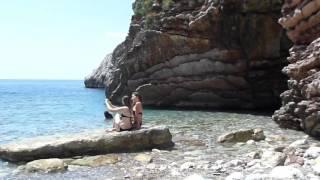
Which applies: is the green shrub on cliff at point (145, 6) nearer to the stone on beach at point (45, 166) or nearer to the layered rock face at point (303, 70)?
the layered rock face at point (303, 70)

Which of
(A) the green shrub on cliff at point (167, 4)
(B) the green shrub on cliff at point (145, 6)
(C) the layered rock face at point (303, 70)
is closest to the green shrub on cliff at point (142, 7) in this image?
(B) the green shrub on cliff at point (145, 6)

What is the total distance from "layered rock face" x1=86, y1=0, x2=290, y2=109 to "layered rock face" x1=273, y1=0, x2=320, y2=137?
13.9 metres

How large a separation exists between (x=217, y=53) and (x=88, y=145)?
81.5 feet

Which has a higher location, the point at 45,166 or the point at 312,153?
the point at 312,153

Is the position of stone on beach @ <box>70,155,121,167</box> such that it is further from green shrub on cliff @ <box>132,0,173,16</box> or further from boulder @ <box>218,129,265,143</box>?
green shrub on cliff @ <box>132,0,173,16</box>

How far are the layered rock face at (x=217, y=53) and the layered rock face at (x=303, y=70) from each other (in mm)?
13859

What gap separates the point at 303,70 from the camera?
21828 millimetres

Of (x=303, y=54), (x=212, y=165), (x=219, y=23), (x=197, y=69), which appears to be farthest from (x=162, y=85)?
(x=212, y=165)

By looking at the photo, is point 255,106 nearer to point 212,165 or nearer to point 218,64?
point 218,64

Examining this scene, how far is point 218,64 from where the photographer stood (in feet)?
132

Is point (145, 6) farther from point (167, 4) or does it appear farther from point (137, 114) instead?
point (137, 114)

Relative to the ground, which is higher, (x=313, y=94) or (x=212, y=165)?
(x=313, y=94)

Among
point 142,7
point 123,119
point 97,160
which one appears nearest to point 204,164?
point 97,160

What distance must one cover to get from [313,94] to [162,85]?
23826mm
